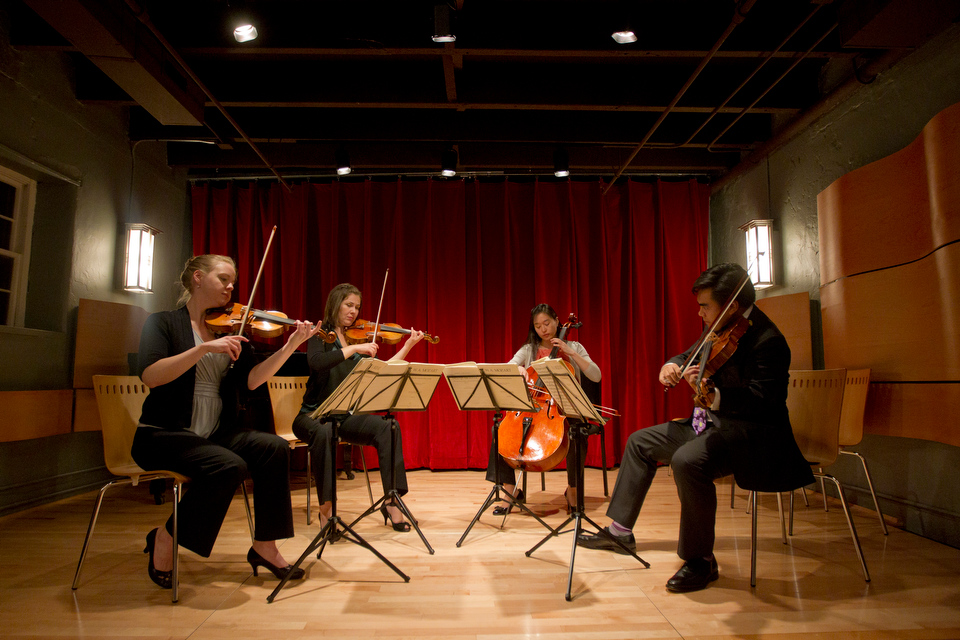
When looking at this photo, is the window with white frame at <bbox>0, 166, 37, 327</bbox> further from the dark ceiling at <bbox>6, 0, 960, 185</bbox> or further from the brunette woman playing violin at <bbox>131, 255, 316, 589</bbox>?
the brunette woman playing violin at <bbox>131, 255, 316, 589</bbox>

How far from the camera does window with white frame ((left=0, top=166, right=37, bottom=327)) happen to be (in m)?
3.59

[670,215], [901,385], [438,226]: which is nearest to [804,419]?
[901,385]

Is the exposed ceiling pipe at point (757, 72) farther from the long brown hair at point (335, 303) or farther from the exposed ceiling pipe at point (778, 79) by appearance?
the long brown hair at point (335, 303)

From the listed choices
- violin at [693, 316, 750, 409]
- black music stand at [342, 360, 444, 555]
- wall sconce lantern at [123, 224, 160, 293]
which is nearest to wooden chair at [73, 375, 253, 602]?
black music stand at [342, 360, 444, 555]

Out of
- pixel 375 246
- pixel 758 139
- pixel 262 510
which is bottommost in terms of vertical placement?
pixel 262 510

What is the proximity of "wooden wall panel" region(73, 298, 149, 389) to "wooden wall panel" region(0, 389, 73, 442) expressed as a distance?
0.67 ft

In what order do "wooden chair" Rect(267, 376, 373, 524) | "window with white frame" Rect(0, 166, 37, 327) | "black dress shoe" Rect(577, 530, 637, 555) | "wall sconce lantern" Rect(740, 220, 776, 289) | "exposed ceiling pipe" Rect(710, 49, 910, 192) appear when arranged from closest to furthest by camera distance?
"black dress shoe" Rect(577, 530, 637, 555) → "exposed ceiling pipe" Rect(710, 49, 910, 192) → "wooden chair" Rect(267, 376, 373, 524) → "window with white frame" Rect(0, 166, 37, 327) → "wall sconce lantern" Rect(740, 220, 776, 289)

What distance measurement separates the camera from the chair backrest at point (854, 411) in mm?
2938

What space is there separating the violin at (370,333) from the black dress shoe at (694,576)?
1888mm

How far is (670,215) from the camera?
519 cm

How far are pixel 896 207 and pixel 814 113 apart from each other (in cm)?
117

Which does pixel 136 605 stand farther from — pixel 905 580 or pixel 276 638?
pixel 905 580

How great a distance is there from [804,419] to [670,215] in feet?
9.76

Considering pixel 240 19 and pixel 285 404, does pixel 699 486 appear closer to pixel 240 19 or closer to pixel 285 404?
pixel 285 404
